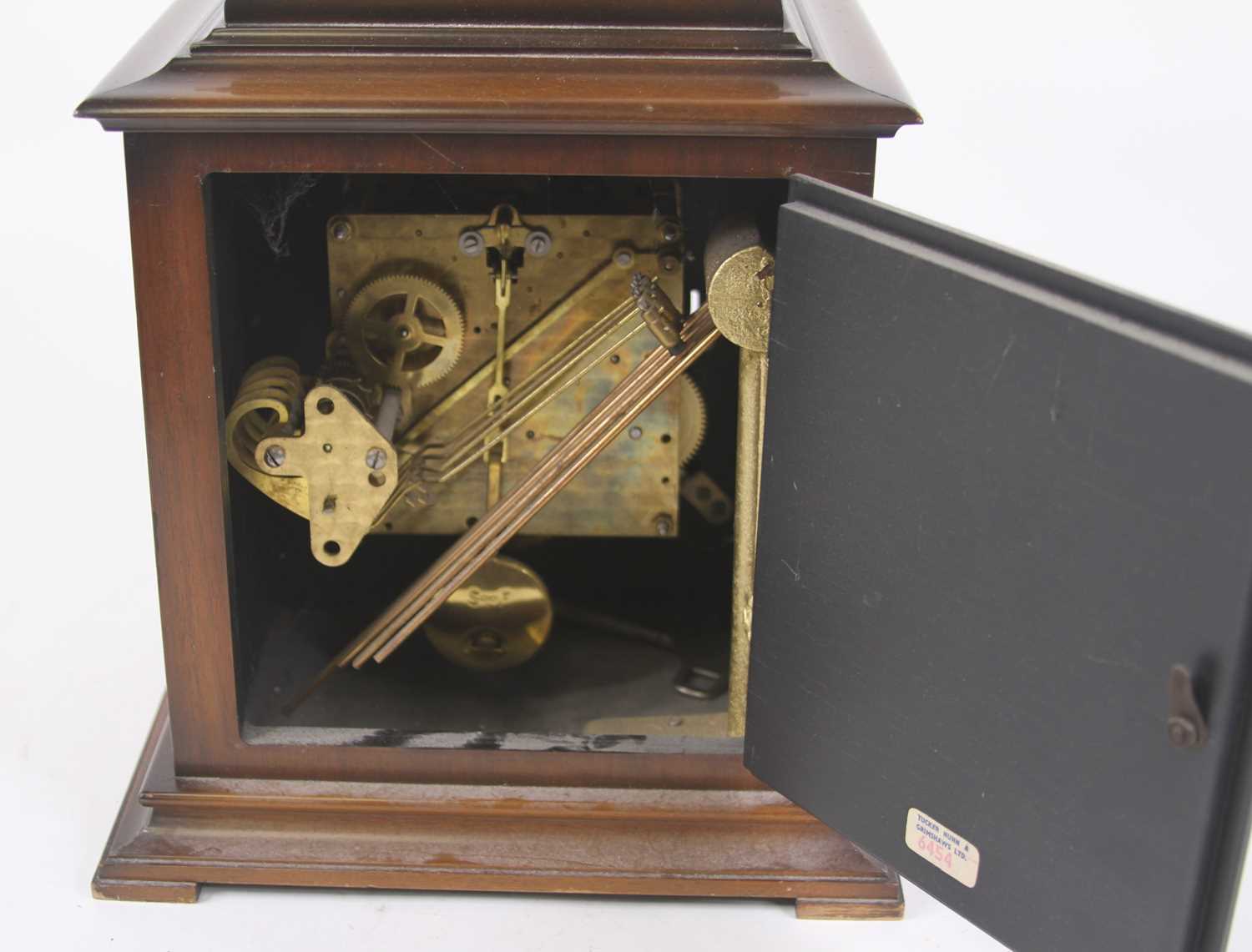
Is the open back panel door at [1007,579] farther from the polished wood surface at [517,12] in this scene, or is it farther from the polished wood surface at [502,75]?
the polished wood surface at [517,12]

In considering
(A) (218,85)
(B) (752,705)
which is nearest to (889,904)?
(B) (752,705)

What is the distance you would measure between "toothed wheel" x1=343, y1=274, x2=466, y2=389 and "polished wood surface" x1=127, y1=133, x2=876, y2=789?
0.94ft

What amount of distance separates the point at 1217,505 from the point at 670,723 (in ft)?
2.91

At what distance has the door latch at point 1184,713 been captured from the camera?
4.75 feet

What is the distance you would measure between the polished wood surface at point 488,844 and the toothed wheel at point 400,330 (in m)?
0.44

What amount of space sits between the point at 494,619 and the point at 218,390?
0.50 metres

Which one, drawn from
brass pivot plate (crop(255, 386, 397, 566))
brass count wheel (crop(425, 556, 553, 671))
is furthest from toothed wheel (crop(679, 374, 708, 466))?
brass pivot plate (crop(255, 386, 397, 566))

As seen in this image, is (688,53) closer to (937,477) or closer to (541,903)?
(937,477)

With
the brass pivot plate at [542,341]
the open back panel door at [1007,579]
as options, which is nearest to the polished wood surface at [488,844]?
the open back panel door at [1007,579]

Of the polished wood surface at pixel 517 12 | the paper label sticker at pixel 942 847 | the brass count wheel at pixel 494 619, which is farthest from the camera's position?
the brass count wheel at pixel 494 619

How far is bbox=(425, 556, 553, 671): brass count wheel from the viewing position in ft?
7.39

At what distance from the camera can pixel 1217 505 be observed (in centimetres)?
141

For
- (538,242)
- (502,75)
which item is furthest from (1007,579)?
(538,242)

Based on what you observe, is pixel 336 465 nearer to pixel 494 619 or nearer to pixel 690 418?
pixel 494 619
